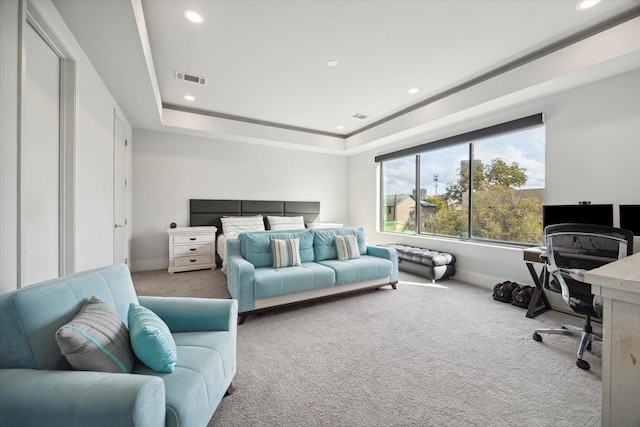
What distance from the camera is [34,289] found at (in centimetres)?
102

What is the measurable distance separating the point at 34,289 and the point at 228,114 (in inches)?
171

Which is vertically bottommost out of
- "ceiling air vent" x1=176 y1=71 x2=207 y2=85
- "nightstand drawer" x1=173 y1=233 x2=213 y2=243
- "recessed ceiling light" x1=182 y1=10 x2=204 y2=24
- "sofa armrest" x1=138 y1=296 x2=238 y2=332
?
"sofa armrest" x1=138 y1=296 x2=238 y2=332

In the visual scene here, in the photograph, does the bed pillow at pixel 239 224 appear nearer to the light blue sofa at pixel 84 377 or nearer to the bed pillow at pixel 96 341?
the light blue sofa at pixel 84 377

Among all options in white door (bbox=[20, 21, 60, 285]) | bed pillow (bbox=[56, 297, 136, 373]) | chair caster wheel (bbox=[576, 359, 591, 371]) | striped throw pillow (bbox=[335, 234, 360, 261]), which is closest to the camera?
bed pillow (bbox=[56, 297, 136, 373])

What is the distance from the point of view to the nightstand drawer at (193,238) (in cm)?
444

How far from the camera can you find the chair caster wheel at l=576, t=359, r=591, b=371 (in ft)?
6.06

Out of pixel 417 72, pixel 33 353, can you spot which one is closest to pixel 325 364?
pixel 33 353

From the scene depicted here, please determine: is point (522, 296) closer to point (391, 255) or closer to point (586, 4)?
point (391, 255)

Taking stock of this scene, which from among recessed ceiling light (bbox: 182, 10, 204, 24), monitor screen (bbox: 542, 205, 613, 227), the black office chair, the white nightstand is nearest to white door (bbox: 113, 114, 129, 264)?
the white nightstand

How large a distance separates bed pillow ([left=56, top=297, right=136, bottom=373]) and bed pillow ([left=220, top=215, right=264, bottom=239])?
3696mm

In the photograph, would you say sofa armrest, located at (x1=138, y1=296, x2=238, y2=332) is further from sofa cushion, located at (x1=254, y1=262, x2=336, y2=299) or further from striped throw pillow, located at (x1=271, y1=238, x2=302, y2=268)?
striped throw pillow, located at (x1=271, y1=238, x2=302, y2=268)

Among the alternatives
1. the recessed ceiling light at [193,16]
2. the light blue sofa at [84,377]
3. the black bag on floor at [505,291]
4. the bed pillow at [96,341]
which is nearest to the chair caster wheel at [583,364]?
the black bag on floor at [505,291]

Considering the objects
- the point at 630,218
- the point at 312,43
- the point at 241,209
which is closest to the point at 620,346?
the point at 630,218

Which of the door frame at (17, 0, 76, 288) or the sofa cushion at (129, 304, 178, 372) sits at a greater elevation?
the door frame at (17, 0, 76, 288)
